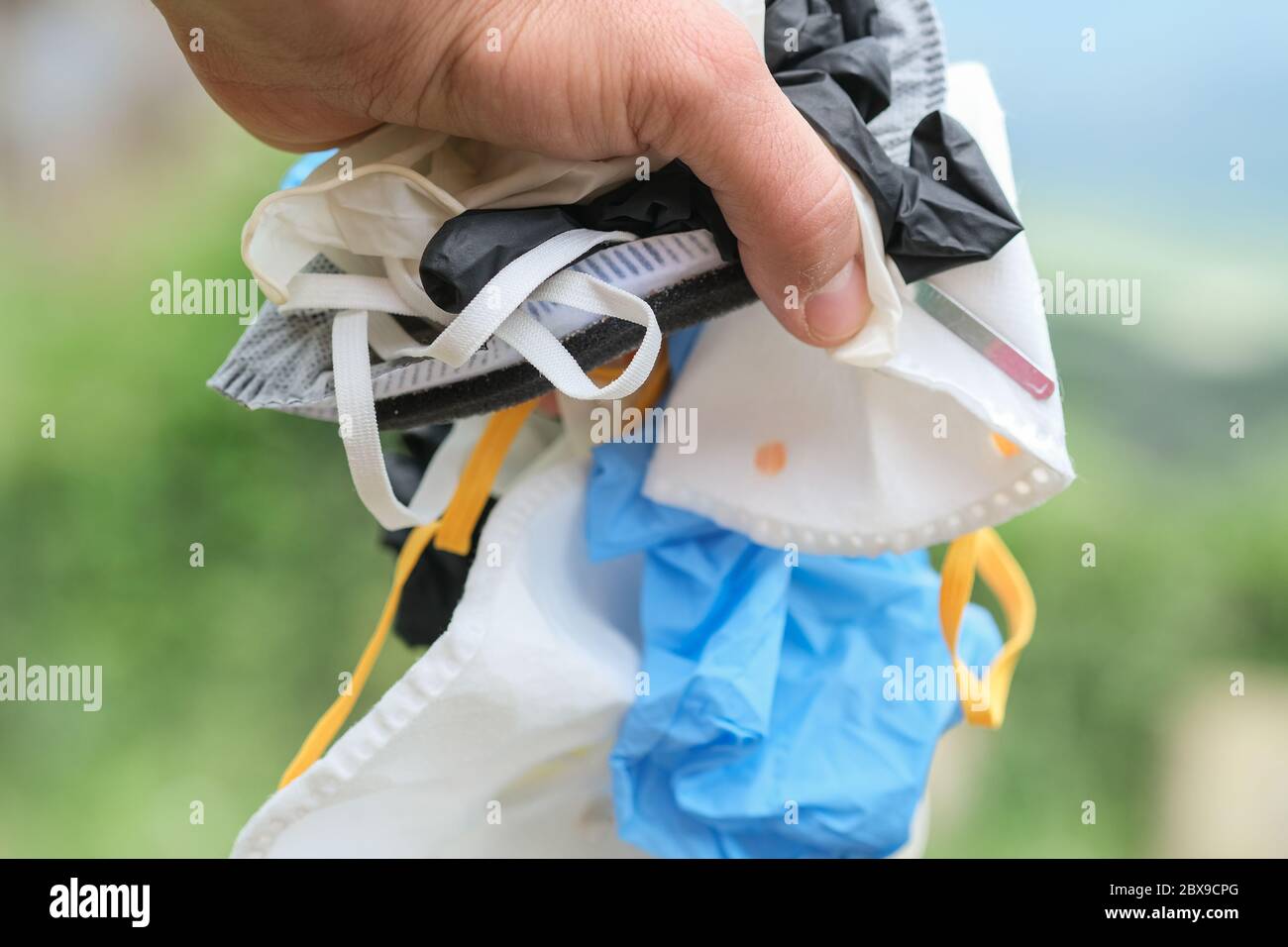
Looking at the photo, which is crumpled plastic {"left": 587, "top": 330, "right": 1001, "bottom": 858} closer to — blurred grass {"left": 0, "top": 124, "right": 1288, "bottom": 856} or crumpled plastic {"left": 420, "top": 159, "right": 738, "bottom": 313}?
crumpled plastic {"left": 420, "top": 159, "right": 738, "bottom": 313}

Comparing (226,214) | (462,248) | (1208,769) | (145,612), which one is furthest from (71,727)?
(1208,769)

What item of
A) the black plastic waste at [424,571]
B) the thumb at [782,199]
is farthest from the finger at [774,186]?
the black plastic waste at [424,571]

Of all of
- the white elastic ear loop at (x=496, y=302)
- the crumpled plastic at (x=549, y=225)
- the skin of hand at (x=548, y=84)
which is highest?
the skin of hand at (x=548, y=84)

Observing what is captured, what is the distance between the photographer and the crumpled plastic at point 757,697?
0.51 meters

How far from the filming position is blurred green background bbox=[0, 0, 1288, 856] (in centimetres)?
100

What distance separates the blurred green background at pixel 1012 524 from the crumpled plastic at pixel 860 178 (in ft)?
2.26

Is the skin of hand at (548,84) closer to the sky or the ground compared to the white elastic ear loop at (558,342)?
closer to the sky

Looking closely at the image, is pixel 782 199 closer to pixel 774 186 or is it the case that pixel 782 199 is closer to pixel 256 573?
pixel 774 186

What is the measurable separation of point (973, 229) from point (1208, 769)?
79 cm

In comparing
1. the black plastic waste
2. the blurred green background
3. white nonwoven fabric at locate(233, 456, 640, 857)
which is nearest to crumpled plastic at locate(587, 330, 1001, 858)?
white nonwoven fabric at locate(233, 456, 640, 857)

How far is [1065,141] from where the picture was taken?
112 centimetres

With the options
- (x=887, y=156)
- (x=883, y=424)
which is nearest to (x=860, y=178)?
(x=887, y=156)

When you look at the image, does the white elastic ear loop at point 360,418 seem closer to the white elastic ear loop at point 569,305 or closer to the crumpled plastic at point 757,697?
the white elastic ear loop at point 569,305

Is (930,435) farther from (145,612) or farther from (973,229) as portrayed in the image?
(145,612)
